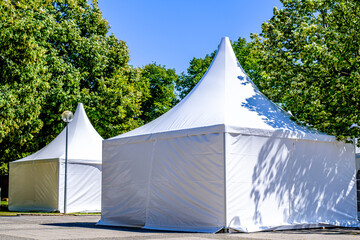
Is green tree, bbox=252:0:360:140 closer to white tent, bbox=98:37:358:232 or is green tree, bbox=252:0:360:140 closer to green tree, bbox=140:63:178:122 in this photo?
white tent, bbox=98:37:358:232

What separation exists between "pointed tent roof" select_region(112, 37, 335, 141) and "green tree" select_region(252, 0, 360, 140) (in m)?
1.09

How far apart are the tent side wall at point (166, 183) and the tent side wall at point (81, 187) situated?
8.23 meters

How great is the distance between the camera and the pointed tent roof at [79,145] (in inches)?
928

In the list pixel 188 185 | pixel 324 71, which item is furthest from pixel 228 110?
pixel 324 71

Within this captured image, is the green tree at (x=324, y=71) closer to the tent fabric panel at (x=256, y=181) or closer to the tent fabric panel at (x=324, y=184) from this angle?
the tent fabric panel at (x=324, y=184)

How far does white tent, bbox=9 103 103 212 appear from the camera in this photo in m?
23.0

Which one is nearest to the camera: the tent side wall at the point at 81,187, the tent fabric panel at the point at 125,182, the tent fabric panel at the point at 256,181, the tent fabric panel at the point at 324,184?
the tent fabric panel at the point at 256,181

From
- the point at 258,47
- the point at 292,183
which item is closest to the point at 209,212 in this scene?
the point at 292,183

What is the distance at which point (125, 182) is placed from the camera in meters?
14.4

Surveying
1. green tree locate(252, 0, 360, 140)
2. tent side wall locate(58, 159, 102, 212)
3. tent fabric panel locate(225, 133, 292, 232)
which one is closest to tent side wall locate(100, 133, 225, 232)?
tent fabric panel locate(225, 133, 292, 232)

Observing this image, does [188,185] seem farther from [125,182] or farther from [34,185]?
[34,185]

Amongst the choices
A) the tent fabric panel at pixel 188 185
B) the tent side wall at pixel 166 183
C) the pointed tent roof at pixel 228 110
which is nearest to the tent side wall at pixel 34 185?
the tent side wall at pixel 166 183

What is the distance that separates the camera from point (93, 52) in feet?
100

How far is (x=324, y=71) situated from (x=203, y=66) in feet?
98.4
